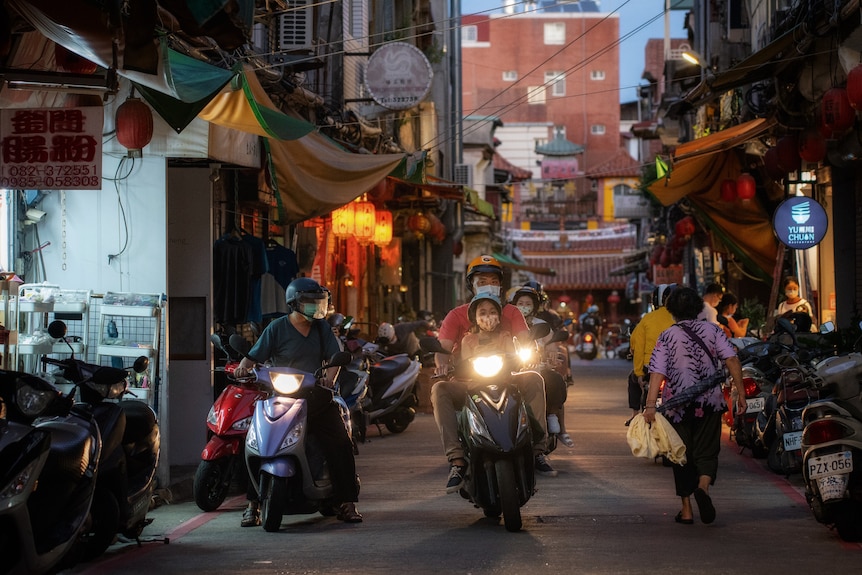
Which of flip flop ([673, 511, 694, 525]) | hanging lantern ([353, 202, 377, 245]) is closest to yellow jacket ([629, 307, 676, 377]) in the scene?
flip flop ([673, 511, 694, 525])

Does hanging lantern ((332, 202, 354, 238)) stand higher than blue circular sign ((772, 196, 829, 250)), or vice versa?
hanging lantern ((332, 202, 354, 238))

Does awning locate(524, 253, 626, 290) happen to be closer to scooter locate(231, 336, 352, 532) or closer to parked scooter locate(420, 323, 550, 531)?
parked scooter locate(420, 323, 550, 531)

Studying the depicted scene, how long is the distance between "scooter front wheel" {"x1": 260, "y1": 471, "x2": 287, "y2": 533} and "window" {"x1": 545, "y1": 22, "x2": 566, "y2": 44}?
7422 cm

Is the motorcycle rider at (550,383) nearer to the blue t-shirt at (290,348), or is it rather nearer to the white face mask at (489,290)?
the white face mask at (489,290)

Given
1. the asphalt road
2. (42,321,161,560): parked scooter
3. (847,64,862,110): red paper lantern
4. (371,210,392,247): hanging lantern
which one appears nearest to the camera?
the asphalt road

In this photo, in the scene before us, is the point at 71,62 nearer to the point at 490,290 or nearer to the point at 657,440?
the point at 490,290

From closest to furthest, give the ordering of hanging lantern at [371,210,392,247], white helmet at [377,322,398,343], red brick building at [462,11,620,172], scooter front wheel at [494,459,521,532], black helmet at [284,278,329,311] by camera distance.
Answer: scooter front wheel at [494,459,521,532] → black helmet at [284,278,329,311] → white helmet at [377,322,398,343] → hanging lantern at [371,210,392,247] → red brick building at [462,11,620,172]

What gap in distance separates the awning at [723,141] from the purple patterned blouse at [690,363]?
8732mm

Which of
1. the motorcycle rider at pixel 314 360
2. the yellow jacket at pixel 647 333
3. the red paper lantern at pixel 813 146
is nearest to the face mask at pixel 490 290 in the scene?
the motorcycle rider at pixel 314 360

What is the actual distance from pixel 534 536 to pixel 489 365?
126cm

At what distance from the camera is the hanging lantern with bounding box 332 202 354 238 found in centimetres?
2014

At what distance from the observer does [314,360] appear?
9.43 meters

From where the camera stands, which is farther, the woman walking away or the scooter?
the woman walking away

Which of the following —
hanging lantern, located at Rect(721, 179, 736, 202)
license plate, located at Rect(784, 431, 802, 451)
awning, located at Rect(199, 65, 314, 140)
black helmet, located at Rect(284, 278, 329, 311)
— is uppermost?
hanging lantern, located at Rect(721, 179, 736, 202)
